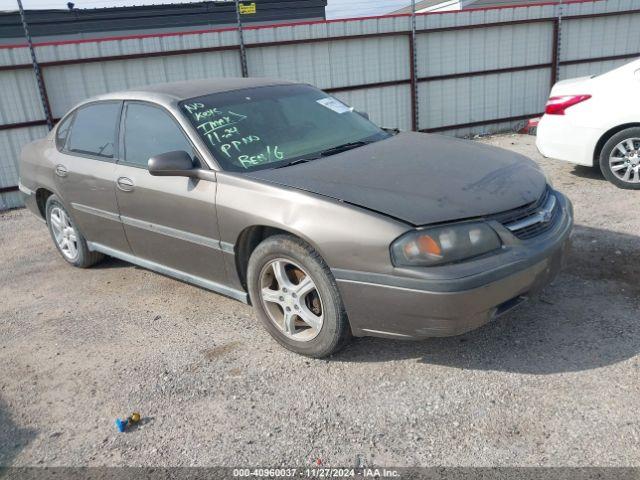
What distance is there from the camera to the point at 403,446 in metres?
2.67

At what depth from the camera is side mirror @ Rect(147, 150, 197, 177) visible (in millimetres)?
3650

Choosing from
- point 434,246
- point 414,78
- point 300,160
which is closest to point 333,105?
point 300,160

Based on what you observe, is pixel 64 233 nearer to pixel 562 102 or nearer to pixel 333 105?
pixel 333 105

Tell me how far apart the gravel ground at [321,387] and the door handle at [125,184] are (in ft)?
3.07

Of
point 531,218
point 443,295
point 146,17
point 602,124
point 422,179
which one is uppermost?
point 146,17

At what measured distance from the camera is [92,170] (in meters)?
4.58

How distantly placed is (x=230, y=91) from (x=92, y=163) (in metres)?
1.31

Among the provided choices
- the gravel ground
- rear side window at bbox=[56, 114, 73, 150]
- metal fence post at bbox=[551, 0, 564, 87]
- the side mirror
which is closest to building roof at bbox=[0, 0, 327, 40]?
metal fence post at bbox=[551, 0, 564, 87]

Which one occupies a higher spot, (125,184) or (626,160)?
(125,184)

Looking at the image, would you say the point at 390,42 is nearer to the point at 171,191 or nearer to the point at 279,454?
the point at 171,191

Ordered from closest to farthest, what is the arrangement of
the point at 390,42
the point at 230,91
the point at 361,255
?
the point at 361,255 → the point at 230,91 → the point at 390,42

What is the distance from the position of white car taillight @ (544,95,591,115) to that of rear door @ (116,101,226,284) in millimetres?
4617

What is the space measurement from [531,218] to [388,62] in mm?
7867

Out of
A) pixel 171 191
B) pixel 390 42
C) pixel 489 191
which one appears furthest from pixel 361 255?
pixel 390 42
